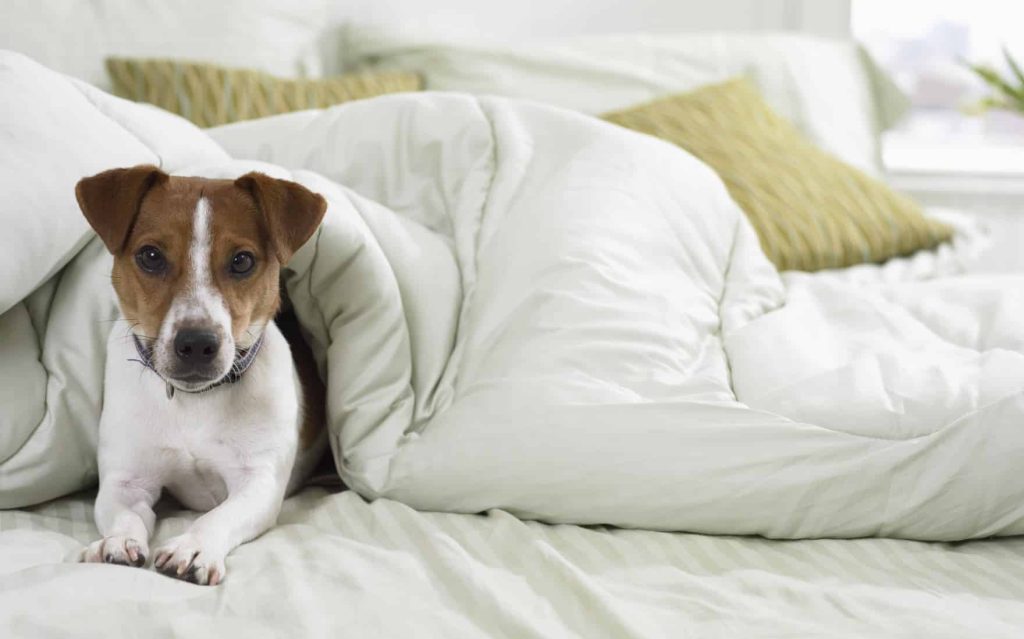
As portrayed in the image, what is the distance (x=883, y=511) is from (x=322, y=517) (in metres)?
0.70

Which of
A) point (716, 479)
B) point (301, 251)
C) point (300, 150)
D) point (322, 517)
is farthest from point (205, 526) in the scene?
point (300, 150)

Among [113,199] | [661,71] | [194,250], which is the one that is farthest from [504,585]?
[661,71]

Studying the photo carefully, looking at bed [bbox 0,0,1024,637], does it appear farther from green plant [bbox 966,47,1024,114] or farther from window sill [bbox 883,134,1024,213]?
window sill [bbox 883,134,1024,213]

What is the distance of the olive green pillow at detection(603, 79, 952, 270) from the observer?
222 centimetres

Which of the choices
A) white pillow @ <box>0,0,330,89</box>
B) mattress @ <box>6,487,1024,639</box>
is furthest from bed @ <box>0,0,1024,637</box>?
white pillow @ <box>0,0,330,89</box>

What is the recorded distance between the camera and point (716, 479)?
4.10ft

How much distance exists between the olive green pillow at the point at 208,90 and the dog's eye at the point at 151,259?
942 millimetres

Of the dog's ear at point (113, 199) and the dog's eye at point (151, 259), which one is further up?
the dog's ear at point (113, 199)

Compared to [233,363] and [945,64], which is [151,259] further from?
[945,64]

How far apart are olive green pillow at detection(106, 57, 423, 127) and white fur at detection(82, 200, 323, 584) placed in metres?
0.89

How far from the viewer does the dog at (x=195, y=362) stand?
46.9 inches

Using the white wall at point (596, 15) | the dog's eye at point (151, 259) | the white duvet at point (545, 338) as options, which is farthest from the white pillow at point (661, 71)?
the dog's eye at point (151, 259)

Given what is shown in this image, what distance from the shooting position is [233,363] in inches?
49.6

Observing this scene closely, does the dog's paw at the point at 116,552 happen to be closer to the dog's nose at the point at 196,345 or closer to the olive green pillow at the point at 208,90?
the dog's nose at the point at 196,345
